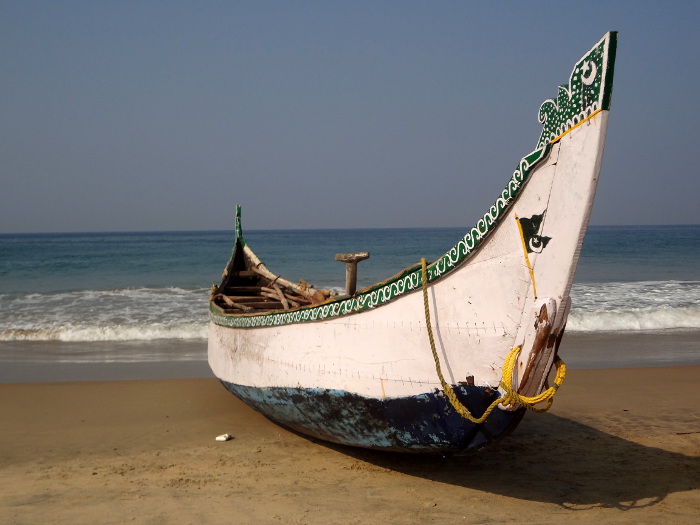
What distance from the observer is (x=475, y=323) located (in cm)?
335

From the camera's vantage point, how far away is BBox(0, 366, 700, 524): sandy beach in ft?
12.4

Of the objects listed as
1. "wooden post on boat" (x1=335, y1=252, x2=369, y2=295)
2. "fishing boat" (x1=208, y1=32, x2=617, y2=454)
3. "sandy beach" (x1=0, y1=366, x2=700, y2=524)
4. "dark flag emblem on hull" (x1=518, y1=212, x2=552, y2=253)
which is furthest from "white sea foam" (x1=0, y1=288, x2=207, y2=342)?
"dark flag emblem on hull" (x1=518, y1=212, x2=552, y2=253)

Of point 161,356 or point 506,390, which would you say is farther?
point 161,356

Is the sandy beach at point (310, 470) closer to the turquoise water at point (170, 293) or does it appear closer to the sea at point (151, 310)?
the sea at point (151, 310)

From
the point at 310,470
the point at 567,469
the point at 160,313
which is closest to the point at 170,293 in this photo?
the point at 160,313

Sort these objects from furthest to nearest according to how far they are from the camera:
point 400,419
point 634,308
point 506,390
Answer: point 634,308 → point 400,419 → point 506,390

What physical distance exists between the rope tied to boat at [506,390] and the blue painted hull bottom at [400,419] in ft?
0.15

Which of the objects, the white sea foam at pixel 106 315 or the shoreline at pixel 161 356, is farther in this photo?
the white sea foam at pixel 106 315

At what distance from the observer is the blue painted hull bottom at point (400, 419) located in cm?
342

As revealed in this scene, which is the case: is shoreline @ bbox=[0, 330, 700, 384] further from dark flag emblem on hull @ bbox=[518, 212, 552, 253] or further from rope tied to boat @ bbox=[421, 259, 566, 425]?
dark flag emblem on hull @ bbox=[518, 212, 552, 253]

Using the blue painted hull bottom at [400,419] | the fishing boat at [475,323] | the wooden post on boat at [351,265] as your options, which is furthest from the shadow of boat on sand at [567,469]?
the wooden post on boat at [351,265]

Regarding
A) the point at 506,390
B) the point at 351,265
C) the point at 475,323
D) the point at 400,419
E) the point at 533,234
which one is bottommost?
the point at 400,419

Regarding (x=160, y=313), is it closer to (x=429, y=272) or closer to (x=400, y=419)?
(x=400, y=419)

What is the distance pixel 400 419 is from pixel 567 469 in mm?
1611
